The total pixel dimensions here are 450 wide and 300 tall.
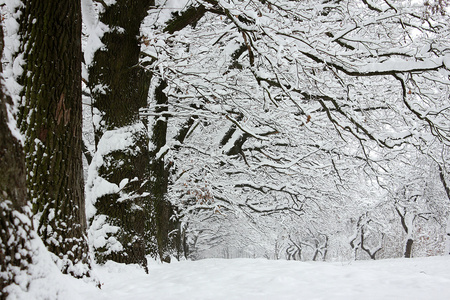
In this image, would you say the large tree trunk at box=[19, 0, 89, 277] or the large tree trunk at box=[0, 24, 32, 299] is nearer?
the large tree trunk at box=[0, 24, 32, 299]

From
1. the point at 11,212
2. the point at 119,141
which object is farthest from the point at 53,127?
the point at 119,141

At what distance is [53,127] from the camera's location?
114 inches

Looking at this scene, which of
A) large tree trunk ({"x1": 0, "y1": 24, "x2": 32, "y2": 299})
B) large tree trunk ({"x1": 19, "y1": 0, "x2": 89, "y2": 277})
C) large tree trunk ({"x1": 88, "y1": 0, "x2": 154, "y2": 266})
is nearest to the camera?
large tree trunk ({"x1": 0, "y1": 24, "x2": 32, "y2": 299})

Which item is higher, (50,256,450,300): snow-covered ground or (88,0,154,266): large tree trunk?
(88,0,154,266): large tree trunk

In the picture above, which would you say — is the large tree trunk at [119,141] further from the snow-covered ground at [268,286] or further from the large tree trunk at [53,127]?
the large tree trunk at [53,127]

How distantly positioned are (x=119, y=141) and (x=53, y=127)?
4.96ft

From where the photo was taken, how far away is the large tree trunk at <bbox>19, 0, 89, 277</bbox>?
2.84 m

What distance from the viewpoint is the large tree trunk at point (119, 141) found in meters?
4.32

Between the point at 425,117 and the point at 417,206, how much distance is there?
17.4 m

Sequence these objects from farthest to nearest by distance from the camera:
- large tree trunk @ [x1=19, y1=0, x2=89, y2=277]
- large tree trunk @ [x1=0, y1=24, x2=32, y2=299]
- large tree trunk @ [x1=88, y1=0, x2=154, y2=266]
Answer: large tree trunk @ [x1=88, y1=0, x2=154, y2=266], large tree trunk @ [x1=19, y1=0, x2=89, y2=277], large tree trunk @ [x1=0, y1=24, x2=32, y2=299]

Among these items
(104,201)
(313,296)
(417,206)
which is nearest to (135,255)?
(104,201)

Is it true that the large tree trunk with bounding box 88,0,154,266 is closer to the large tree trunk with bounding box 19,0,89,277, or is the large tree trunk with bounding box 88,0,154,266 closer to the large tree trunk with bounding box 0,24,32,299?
the large tree trunk with bounding box 19,0,89,277

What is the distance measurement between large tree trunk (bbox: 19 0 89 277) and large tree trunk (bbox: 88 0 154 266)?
1.28 meters

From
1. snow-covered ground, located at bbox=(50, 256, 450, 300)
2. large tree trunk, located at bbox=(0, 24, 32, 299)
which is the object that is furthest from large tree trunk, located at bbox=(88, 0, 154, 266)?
large tree trunk, located at bbox=(0, 24, 32, 299)
